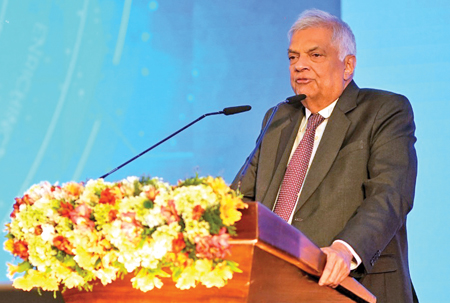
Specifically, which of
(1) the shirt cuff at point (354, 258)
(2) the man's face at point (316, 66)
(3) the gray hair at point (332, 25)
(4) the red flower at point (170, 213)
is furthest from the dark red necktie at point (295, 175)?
(4) the red flower at point (170, 213)

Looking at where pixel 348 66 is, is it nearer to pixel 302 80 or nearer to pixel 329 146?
pixel 302 80

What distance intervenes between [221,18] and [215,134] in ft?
2.31

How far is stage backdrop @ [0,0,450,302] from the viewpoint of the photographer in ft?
12.8

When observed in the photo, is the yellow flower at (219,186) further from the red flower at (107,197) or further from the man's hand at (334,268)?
the man's hand at (334,268)

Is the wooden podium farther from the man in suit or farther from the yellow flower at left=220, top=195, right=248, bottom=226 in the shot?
the man in suit

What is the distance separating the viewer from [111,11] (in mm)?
4062

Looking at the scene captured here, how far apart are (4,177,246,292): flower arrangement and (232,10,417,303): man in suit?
55cm

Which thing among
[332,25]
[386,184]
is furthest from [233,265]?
[332,25]

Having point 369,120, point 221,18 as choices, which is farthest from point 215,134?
point 369,120

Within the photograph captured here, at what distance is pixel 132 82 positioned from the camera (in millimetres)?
4016

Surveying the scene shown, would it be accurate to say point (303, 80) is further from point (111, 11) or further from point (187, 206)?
point (111, 11)

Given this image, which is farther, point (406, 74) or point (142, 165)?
point (142, 165)

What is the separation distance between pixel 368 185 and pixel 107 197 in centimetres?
105

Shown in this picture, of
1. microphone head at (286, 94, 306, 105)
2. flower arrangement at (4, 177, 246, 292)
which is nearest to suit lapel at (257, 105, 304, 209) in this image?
microphone head at (286, 94, 306, 105)
